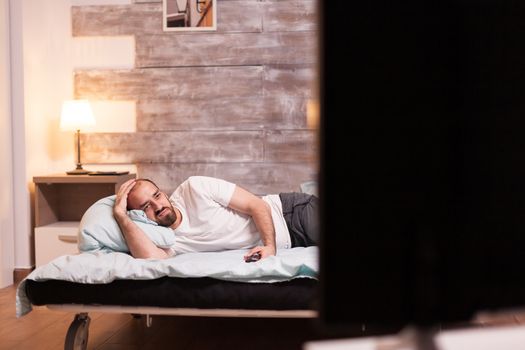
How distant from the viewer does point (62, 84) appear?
4.20 m

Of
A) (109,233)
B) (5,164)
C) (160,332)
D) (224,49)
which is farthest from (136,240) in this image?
(224,49)

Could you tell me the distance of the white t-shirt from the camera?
9.07ft

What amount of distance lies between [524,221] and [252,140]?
3665mm

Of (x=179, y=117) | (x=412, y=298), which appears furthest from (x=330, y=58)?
(x=179, y=117)

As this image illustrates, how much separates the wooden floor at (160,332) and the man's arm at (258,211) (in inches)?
16.4

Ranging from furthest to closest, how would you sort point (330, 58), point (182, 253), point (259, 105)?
point (259, 105) < point (182, 253) < point (330, 58)

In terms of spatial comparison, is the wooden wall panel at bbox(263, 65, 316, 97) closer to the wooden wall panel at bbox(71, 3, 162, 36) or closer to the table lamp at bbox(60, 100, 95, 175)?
the wooden wall panel at bbox(71, 3, 162, 36)

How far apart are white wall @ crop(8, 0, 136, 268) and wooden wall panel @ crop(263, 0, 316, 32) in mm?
958

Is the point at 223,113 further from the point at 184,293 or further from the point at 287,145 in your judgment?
the point at 184,293

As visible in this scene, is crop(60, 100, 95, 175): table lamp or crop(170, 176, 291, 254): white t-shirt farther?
crop(60, 100, 95, 175): table lamp

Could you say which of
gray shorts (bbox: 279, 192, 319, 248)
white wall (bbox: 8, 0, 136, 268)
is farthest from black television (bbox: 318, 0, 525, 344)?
white wall (bbox: 8, 0, 136, 268)

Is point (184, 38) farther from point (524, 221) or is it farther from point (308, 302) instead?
point (524, 221)

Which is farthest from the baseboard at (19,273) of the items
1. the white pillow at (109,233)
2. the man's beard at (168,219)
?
the man's beard at (168,219)

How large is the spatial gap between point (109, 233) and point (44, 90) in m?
1.78
